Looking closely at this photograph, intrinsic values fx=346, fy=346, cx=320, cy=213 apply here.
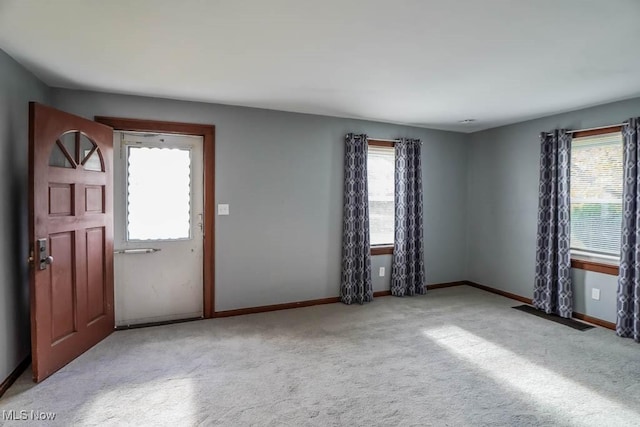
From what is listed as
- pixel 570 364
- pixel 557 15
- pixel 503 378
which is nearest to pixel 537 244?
pixel 570 364

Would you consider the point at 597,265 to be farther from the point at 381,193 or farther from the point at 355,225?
the point at 355,225

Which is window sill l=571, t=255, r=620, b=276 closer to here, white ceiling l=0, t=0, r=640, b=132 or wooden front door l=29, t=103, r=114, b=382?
white ceiling l=0, t=0, r=640, b=132

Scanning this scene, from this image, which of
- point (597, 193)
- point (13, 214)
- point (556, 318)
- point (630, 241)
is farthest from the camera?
point (556, 318)

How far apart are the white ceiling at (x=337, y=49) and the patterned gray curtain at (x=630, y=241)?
48cm

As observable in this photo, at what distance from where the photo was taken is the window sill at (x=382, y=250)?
476 centimetres

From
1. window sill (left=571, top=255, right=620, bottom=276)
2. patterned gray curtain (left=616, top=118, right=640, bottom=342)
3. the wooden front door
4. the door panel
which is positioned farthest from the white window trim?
the wooden front door

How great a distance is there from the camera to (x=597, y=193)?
383 cm

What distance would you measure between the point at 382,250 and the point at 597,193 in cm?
252

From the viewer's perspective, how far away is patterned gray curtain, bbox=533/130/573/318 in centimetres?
396

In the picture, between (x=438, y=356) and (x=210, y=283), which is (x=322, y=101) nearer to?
(x=210, y=283)

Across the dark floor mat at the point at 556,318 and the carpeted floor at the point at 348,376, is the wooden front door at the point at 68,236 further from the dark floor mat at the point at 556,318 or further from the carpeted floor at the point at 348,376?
the dark floor mat at the point at 556,318

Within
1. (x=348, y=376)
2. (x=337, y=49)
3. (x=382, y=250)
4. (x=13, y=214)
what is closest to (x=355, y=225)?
(x=382, y=250)

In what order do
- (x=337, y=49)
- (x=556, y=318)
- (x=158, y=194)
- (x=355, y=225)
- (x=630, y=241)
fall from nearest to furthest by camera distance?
(x=337, y=49)
(x=630, y=241)
(x=158, y=194)
(x=556, y=318)
(x=355, y=225)

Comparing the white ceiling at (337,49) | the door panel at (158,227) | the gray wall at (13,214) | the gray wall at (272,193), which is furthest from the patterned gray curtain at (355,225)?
the gray wall at (13,214)
